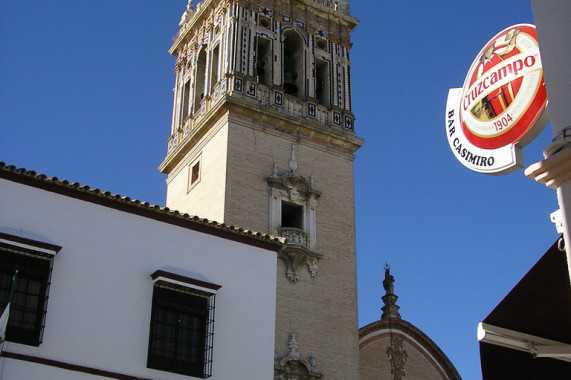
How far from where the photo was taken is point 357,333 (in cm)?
2497

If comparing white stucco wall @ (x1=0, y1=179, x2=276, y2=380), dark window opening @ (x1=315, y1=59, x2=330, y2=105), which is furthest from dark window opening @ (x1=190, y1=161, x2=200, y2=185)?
white stucco wall @ (x1=0, y1=179, x2=276, y2=380)

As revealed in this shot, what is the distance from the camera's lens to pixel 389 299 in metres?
28.4

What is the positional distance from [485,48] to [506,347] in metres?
Answer: 2.59

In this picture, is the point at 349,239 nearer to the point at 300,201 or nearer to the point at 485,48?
the point at 300,201

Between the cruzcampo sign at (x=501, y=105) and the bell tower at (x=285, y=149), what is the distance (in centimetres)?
1624

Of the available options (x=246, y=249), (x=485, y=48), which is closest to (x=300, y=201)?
(x=246, y=249)

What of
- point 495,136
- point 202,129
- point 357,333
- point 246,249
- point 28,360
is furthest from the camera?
point 202,129

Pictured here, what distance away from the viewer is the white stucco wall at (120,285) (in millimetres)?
13273

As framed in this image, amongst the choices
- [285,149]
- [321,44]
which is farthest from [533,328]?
[321,44]

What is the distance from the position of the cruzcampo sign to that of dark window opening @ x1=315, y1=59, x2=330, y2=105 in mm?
21570

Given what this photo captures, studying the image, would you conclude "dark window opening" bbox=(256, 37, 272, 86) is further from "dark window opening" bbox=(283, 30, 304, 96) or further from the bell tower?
"dark window opening" bbox=(283, 30, 304, 96)

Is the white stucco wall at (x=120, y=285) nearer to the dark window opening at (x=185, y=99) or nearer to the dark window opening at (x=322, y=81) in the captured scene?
the dark window opening at (x=322, y=81)

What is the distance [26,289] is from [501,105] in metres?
8.87

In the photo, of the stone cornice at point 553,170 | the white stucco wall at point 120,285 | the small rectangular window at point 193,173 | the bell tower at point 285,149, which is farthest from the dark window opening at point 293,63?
the stone cornice at point 553,170
